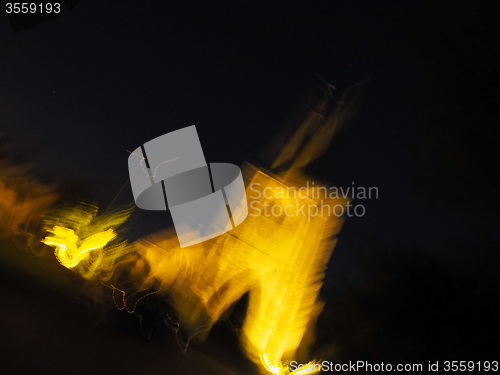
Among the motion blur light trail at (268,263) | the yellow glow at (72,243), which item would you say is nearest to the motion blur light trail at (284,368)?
the motion blur light trail at (268,263)

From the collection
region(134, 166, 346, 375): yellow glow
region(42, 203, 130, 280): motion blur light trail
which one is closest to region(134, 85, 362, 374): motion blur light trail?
region(134, 166, 346, 375): yellow glow

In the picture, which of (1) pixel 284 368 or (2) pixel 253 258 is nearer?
(1) pixel 284 368

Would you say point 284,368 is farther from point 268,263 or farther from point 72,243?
point 72,243

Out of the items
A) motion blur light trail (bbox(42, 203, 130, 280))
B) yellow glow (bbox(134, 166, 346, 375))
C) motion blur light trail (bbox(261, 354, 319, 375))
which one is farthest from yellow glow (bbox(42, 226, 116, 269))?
motion blur light trail (bbox(261, 354, 319, 375))

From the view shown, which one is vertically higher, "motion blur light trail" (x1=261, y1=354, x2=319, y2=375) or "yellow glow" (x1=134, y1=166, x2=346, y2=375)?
"yellow glow" (x1=134, y1=166, x2=346, y2=375)

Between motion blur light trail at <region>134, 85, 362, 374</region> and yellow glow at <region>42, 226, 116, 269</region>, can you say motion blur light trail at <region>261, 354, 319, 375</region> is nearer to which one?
motion blur light trail at <region>134, 85, 362, 374</region>

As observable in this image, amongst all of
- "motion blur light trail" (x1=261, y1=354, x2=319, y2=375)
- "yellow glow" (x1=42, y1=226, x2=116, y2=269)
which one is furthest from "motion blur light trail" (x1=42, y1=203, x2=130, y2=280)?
"motion blur light trail" (x1=261, y1=354, x2=319, y2=375)

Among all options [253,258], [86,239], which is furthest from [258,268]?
[86,239]

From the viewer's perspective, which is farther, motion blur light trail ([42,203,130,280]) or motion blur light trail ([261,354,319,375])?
motion blur light trail ([42,203,130,280])

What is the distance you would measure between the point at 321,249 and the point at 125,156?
122 cm

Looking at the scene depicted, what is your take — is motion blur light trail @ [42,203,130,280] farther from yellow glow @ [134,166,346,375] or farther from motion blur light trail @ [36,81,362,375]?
yellow glow @ [134,166,346,375]

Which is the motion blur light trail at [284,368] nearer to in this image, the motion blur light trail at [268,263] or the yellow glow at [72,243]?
the motion blur light trail at [268,263]

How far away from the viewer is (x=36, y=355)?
6.75 feet

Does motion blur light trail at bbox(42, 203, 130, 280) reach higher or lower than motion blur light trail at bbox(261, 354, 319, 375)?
higher
